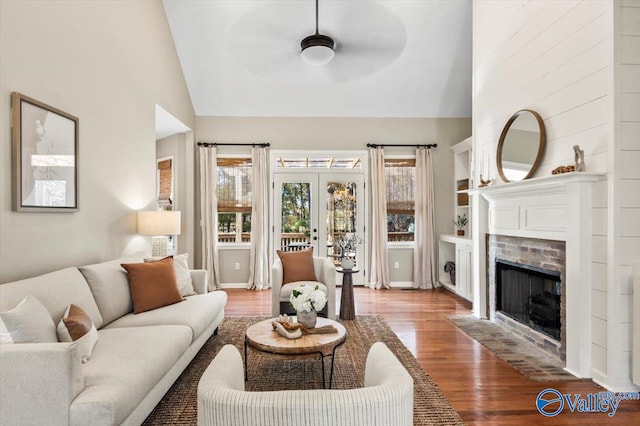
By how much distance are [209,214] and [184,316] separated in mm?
3482

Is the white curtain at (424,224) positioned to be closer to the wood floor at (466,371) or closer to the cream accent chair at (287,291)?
the wood floor at (466,371)

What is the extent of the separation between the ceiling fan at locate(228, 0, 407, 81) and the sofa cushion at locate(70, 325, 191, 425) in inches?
146

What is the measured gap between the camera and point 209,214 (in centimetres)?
625

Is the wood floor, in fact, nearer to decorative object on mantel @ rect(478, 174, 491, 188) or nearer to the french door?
the french door

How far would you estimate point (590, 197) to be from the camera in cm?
283

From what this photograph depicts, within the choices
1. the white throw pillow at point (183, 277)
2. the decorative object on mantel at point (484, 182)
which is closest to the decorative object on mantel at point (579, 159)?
the decorative object on mantel at point (484, 182)

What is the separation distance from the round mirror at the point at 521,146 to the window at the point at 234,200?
4.05 m

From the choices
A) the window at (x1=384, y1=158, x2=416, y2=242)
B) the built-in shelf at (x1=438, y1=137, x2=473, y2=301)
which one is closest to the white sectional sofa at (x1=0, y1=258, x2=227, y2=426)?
the window at (x1=384, y1=158, x2=416, y2=242)

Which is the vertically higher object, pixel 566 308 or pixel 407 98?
pixel 407 98

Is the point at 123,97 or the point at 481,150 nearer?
the point at 123,97

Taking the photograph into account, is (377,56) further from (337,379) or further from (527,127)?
(337,379)

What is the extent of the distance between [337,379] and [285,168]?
4.22 meters

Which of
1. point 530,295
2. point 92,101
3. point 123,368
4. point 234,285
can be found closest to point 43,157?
point 92,101

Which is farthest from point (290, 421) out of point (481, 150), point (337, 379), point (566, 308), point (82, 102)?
point (481, 150)
